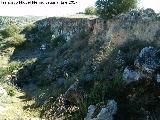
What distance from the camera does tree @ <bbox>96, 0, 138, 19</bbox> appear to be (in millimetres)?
30016

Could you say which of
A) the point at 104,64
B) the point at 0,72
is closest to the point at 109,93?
the point at 104,64

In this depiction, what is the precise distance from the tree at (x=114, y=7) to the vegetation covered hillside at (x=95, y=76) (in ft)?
3.68

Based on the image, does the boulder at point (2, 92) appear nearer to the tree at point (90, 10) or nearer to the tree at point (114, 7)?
the tree at point (114, 7)

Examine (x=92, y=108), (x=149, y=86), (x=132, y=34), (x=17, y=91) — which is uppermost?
(x=132, y=34)

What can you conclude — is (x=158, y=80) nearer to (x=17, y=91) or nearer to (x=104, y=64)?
(x=104, y=64)

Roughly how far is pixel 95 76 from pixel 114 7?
1066 cm

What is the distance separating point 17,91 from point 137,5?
12558 millimetres

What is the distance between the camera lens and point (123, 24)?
2519 centimetres

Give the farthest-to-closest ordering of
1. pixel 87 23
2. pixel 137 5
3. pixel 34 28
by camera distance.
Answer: pixel 34 28
pixel 87 23
pixel 137 5

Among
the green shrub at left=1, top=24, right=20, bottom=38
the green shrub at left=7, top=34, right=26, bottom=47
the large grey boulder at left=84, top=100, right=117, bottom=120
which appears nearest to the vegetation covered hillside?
the large grey boulder at left=84, top=100, right=117, bottom=120

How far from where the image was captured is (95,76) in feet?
69.3

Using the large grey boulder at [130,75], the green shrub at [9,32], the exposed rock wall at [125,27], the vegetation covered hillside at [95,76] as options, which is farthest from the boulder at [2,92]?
the green shrub at [9,32]

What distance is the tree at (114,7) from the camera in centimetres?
3002

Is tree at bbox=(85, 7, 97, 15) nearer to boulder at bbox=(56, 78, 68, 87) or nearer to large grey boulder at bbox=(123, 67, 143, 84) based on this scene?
boulder at bbox=(56, 78, 68, 87)
